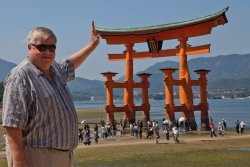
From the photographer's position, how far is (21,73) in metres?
3.25

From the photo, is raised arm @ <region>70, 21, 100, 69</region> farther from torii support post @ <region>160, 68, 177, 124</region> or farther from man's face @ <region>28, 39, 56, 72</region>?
torii support post @ <region>160, 68, 177, 124</region>

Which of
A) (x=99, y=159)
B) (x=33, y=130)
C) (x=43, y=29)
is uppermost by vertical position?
(x=43, y=29)

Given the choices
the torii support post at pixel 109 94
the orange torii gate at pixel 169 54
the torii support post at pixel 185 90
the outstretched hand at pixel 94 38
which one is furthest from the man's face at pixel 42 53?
the torii support post at pixel 109 94

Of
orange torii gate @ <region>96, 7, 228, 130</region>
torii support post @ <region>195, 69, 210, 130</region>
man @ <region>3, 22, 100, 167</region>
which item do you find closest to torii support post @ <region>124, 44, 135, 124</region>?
orange torii gate @ <region>96, 7, 228, 130</region>

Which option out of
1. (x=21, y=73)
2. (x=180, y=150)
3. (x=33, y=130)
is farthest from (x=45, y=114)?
(x=180, y=150)

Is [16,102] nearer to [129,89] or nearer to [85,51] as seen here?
[85,51]

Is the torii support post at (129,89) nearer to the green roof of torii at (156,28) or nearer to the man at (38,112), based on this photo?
the green roof of torii at (156,28)

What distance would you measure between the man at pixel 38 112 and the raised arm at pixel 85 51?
0.65 meters

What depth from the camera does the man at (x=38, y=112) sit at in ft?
10.3

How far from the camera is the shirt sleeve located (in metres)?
3.13

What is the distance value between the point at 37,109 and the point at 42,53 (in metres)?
0.43

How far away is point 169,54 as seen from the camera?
35.0 meters

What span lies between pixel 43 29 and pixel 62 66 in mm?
610

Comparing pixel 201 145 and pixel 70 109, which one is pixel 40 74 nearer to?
pixel 70 109
